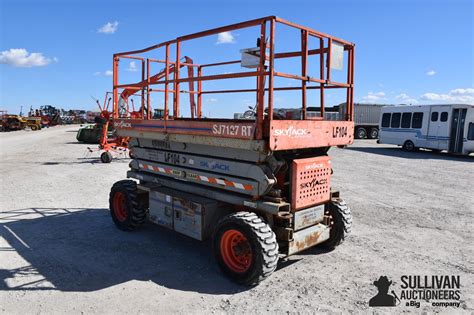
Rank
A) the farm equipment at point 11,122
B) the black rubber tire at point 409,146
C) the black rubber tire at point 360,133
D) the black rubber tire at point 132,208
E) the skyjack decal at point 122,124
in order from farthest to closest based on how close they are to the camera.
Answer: the farm equipment at point 11,122, the black rubber tire at point 360,133, the black rubber tire at point 409,146, the skyjack decal at point 122,124, the black rubber tire at point 132,208

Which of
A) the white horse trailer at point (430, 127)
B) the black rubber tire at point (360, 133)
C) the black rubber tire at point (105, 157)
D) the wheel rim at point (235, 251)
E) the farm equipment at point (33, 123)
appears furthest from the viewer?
the farm equipment at point (33, 123)

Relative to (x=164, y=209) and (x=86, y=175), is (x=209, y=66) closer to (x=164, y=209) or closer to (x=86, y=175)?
(x=164, y=209)

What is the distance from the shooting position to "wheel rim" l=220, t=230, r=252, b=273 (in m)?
5.18

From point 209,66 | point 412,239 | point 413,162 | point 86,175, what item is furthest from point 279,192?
point 413,162

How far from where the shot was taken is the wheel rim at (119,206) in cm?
727

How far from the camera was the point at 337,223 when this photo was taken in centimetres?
619

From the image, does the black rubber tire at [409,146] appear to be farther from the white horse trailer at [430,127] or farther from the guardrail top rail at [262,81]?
the guardrail top rail at [262,81]

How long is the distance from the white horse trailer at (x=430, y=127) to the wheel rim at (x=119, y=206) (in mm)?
19118

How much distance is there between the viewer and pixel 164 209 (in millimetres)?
6387

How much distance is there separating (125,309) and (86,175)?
953cm

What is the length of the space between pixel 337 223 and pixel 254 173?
1931 mm

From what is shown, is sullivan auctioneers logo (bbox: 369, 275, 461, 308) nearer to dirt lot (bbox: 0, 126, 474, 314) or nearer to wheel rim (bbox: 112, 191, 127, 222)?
dirt lot (bbox: 0, 126, 474, 314)

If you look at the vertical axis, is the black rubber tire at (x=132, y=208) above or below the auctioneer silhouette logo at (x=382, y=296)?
above

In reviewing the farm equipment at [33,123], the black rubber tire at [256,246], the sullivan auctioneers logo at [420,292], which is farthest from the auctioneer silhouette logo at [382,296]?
the farm equipment at [33,123]
